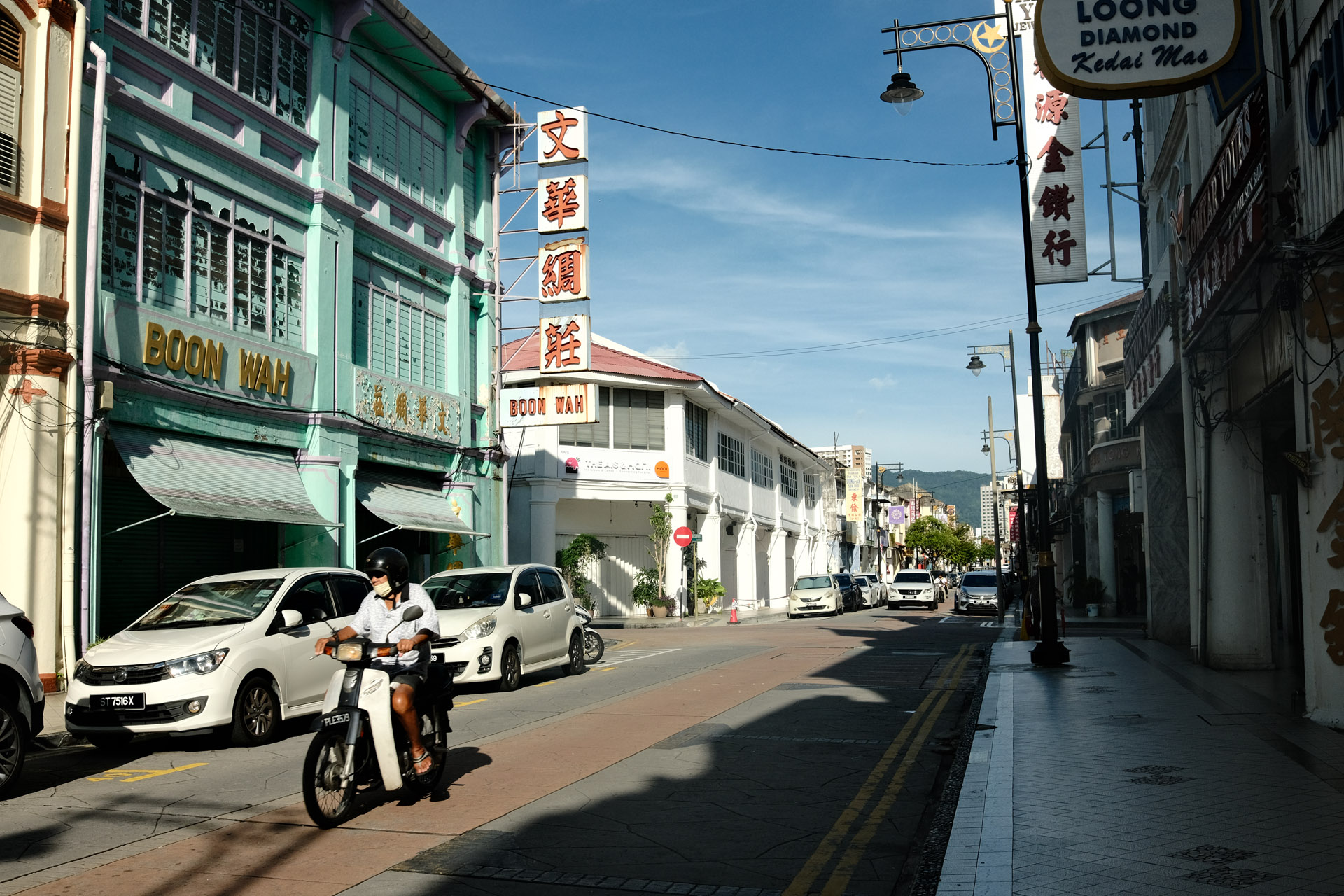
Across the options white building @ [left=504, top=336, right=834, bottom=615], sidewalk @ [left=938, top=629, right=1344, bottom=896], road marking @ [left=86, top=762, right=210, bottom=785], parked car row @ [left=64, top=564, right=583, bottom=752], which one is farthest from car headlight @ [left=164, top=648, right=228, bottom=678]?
white building @ [left=504, top=336, right=834, bottom=615]

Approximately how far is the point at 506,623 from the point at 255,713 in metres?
4.82

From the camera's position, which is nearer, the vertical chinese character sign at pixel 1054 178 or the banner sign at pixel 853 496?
the vertical chinese character sign at pixel 1054 178

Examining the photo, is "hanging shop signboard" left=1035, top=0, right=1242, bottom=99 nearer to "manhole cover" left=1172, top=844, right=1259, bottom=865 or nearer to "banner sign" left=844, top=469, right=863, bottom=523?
"manhole cover" left=1172, top=844, right=1259, bottom=865

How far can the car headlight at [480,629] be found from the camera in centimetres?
1491

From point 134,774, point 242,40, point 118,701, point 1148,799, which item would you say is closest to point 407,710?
point 134,774

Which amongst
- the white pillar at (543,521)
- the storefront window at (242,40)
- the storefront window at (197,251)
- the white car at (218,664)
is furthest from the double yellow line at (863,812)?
the white pillar at (543,521)

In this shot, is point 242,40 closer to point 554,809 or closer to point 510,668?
point 510,668

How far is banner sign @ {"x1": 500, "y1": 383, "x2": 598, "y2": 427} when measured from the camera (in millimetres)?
25938

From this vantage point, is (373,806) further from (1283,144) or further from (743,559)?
(743,559)

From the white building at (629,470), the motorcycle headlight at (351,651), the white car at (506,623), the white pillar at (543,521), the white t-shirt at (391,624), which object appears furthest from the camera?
the white building at (629,470)

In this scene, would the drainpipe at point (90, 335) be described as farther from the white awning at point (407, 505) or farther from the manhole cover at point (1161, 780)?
the manhole cover at point (1161, 780)

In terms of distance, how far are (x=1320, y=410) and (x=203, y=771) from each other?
10.1 meters

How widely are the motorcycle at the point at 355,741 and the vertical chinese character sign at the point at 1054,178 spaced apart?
1424 centimetres

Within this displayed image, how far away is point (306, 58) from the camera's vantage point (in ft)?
65.6
